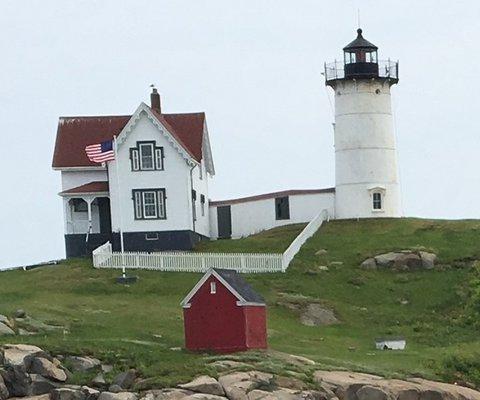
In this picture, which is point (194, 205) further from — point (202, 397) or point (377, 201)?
point (202, 397)

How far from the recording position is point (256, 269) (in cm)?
5941

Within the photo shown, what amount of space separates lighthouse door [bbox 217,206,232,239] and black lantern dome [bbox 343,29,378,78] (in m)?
10.2

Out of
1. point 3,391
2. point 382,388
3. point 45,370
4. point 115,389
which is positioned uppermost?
point 45,370

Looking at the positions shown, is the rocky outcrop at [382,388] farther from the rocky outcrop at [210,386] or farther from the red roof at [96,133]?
the red roof at [96,133]

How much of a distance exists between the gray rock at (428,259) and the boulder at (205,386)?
23.8m

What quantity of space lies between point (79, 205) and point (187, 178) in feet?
20.6

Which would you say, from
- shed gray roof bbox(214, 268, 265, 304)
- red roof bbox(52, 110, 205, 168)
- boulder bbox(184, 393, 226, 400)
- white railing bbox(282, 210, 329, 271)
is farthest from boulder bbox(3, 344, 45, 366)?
red roof bbox(52, 110, 205, 168)

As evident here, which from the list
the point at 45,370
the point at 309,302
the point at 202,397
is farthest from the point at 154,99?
the point at 202,397

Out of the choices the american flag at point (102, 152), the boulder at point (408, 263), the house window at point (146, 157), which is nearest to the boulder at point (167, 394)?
the american flag at point (102, 152)

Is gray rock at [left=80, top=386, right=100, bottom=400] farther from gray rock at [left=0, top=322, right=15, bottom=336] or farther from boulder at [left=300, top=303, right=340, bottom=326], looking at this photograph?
Result: boulder at [left=300, top=303, right=340, bottom=326]

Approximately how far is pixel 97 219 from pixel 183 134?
6.78m

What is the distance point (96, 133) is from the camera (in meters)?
69.3

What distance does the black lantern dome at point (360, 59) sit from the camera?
2793 inches

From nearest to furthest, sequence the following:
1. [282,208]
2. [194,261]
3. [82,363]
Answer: [82,363] < [194,261] < [282,208]
